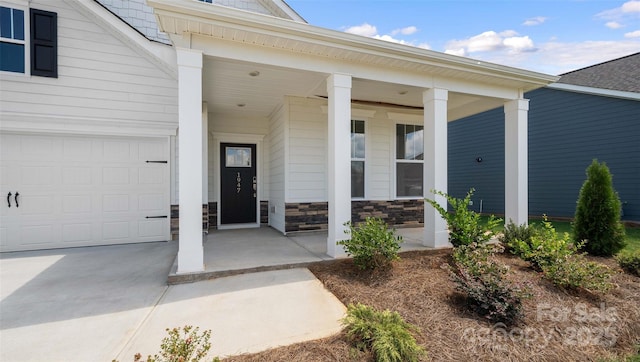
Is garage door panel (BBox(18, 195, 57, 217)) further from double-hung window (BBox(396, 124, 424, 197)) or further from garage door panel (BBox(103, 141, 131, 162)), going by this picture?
double-hung window (BBox(396, 124, 424, 197))

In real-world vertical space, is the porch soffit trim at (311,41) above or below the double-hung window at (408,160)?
above

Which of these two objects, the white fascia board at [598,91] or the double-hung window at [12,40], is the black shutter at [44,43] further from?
the white fascia board at [598,91]

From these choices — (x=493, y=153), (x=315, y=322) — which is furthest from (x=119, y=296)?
(x=493, y=153)

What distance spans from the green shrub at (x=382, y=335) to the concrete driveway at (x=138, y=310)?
0.86 ft

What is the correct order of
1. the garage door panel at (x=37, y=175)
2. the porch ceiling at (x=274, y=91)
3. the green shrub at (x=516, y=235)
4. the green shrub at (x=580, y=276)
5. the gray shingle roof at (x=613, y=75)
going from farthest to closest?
1. the gray shingle roof at (x=613, y=75)
2. the garage door panel at (x=37, y=175)
3. the green shrub at (x=516, y=235)
4. the porch ceiling at (x=274, y=91)
5. the green shrub at (x=580, y=276)

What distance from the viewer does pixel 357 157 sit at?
251 inches

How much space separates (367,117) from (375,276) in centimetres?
393

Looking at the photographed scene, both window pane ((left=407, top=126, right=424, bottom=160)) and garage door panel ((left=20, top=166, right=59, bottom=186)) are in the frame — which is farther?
window pane ((left=407, top=126, right=424, bottom=160))

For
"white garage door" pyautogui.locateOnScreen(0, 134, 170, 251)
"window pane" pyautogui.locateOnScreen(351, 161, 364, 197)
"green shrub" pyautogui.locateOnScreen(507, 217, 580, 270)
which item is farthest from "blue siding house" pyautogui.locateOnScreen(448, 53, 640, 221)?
"white garage door" pyautogui.locateOnScreen(0, 134, 170, 251)

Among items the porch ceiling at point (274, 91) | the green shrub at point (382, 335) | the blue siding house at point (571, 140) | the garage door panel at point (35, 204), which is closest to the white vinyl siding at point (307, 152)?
the porch ceiling at point (274, 91)

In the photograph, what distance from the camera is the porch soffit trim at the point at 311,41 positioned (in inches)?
125

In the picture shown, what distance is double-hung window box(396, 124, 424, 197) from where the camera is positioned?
22.4 ft

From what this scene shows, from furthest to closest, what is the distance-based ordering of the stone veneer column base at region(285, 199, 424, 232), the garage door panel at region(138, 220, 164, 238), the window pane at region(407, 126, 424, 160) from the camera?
the window pane at region(407, 126, 424, 160), the stone veneer column base at region(285, 199, 424, 232), the garage door panel at region(138, 220, 164, 238)

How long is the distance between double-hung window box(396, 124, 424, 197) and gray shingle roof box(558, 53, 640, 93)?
602 cm
